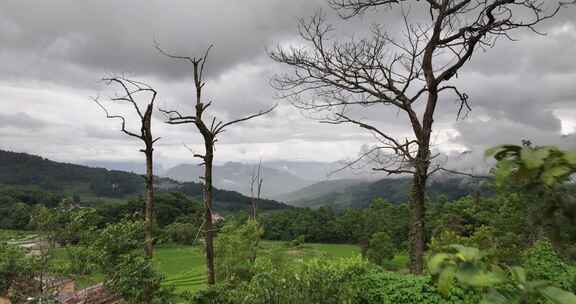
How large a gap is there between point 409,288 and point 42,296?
9.71 metres

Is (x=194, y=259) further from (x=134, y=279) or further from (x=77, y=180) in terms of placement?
(x=77, y=180)

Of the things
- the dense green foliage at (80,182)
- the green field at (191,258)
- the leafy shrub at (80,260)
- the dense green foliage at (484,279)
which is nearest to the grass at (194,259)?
the green field at (191,258)

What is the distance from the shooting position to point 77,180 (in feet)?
554

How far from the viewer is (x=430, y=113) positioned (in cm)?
663

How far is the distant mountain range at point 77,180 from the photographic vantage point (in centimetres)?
15350

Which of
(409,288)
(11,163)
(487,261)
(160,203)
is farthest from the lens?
(11,163)

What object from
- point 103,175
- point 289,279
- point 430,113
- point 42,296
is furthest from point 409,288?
point 103,175

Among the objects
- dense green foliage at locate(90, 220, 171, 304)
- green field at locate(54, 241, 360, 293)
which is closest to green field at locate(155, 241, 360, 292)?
green field at locate(54, 241, 360, 293)

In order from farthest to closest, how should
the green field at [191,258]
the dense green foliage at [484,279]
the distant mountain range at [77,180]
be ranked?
the distant mountain range at [77,180] < the green field at [191,258] < the dense green foliage at [484,279]

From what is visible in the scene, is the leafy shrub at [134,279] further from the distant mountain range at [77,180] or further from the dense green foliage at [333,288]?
the distant mountain range at [77,180]

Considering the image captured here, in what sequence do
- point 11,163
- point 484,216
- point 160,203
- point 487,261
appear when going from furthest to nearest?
point 11,163
point 160,203
point 484,216
point 487,261

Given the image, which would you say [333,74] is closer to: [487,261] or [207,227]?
[487,261]

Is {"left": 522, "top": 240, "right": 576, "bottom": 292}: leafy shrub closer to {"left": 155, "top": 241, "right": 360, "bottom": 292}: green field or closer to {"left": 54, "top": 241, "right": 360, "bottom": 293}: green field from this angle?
{"left": 54, "top": 241, "right": 360, "bottom": 293}: green field

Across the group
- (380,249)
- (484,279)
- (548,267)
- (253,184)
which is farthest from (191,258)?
(484,279)
